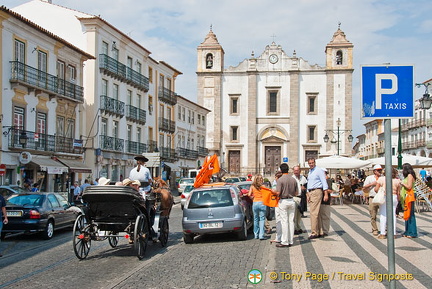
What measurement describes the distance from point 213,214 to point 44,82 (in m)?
19.3

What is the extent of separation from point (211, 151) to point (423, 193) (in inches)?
1799

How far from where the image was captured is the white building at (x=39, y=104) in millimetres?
25734

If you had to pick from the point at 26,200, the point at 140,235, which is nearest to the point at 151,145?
the point at 26,200

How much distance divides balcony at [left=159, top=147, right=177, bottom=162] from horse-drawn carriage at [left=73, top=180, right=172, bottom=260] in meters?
38.0

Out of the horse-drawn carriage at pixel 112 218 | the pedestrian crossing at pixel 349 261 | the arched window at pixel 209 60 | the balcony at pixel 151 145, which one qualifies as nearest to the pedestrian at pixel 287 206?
the pedestrian crossing at pixel 349 261

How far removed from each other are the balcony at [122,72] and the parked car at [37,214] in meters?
21.5

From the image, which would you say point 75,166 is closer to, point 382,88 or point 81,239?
point 81,239

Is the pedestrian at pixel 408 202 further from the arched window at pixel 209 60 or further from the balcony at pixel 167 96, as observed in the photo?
the arched window at pixel 209 60

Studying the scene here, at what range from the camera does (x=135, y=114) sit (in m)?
42.2

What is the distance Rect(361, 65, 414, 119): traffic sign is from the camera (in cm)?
512

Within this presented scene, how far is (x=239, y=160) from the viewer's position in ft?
215

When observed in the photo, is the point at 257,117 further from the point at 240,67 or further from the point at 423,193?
the point at 423,193

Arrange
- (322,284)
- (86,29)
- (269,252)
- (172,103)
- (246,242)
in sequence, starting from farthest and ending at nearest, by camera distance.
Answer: (172,103) → (86,29) → (246,242) → (269,252) → (322,284)

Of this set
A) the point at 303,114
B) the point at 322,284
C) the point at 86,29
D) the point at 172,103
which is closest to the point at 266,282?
the point at 322,284
